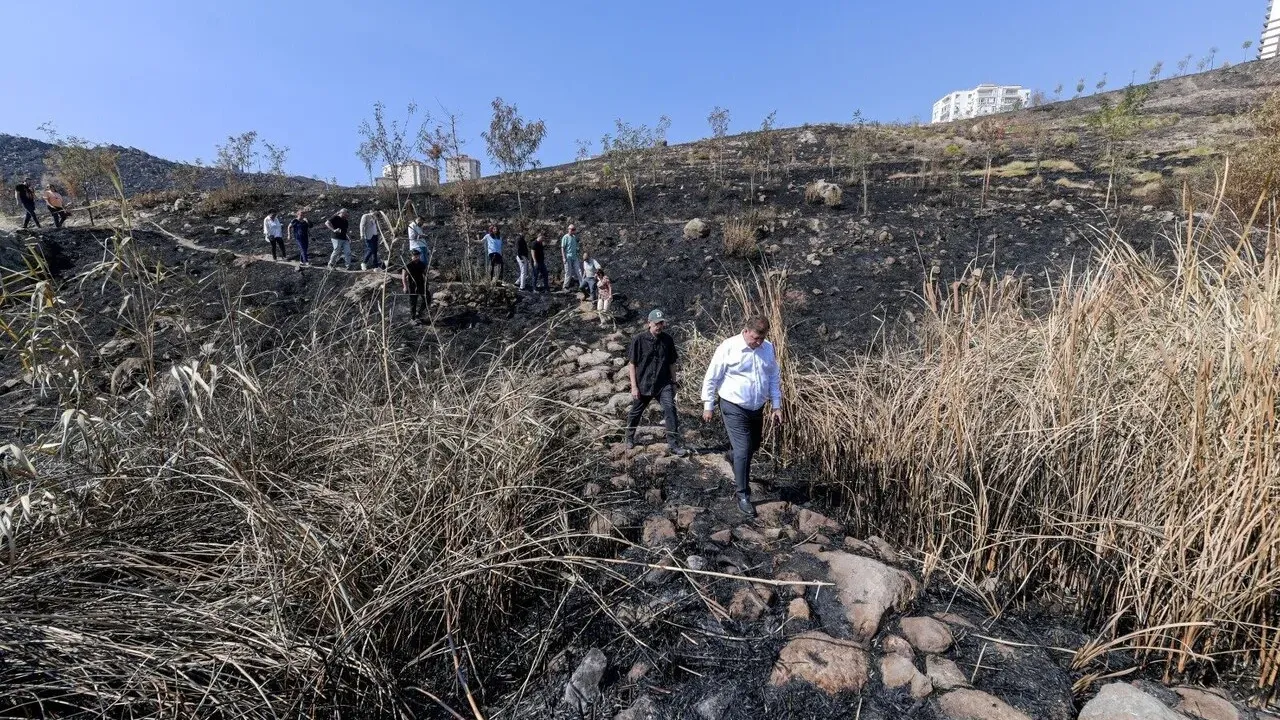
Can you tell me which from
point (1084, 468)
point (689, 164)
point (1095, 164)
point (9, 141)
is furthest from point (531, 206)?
point (9, 141)

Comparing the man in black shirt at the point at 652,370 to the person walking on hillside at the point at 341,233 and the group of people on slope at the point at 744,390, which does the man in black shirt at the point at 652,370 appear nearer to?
the group of people on slope at the point at 744,390

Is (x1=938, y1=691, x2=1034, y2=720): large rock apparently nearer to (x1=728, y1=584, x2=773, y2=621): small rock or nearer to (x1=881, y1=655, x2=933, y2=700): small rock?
(x1=881, y1=655, x2=933, y2=700): small rock

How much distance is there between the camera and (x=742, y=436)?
3.33m

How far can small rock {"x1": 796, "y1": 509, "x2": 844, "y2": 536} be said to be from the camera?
3.00m

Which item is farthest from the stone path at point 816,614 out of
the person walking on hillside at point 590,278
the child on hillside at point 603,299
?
the person walking on hillside at point 590,278

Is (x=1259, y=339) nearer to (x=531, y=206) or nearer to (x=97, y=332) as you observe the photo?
(x=97, y=332)

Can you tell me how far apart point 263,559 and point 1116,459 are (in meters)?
3.46

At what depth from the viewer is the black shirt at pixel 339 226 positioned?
358 inches

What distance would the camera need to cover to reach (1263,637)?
1793 mm

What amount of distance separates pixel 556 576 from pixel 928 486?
1.93m

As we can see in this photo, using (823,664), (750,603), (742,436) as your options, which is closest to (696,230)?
(742,436)

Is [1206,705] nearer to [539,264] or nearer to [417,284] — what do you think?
[417,284]

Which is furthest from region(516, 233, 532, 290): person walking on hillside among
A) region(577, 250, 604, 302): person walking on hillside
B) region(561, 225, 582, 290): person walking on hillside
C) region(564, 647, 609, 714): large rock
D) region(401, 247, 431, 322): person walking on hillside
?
region(564, 647, 609, 714): large rock

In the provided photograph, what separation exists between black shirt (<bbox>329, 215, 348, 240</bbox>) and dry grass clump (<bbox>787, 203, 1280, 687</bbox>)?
8.64 m
